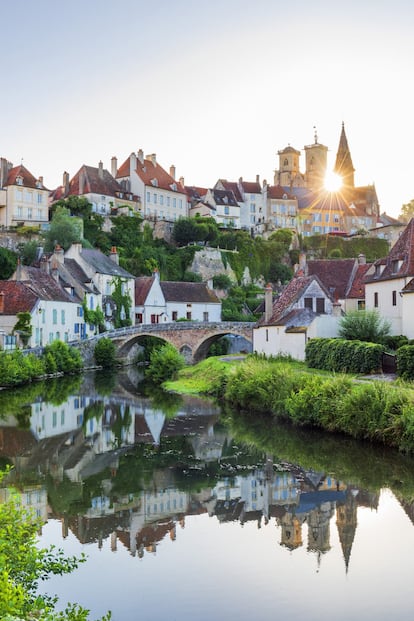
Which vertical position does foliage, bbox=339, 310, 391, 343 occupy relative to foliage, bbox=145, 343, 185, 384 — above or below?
above

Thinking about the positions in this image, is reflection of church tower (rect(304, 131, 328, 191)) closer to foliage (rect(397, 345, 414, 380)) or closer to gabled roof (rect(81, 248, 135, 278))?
gabled roof (rect(81, 248, 135, 278))

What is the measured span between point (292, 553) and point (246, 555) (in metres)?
0.92

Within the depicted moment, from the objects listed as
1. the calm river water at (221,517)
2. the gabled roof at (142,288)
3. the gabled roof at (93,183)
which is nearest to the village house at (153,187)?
the gabled roof at (93,183)

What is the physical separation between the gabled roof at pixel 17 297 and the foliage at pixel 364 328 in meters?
20.5

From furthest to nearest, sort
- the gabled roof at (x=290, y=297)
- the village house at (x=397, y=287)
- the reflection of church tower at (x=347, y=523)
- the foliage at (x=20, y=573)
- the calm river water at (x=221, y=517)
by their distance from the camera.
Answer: the gabled roof at (x=290, y=297) < the village house at (x=397, y=287) < the reflection of church tower at (x=347, y=523) < the calm river water at (x=221, y=517) < the foliage at (x=20, y=573)

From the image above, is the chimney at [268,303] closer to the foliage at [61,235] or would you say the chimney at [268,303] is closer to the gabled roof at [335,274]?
the gabled roof at [335,274]

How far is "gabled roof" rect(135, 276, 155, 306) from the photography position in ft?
194

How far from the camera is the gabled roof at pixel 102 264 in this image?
180 ft

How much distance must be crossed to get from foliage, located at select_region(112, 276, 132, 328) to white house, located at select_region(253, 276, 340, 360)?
19.8 meters

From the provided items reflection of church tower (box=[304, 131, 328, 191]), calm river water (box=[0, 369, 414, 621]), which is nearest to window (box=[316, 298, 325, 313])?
calm river water (box=[0, 369, 414, 621])

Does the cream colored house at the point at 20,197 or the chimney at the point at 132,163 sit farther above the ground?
the chimney at the point at 132,163

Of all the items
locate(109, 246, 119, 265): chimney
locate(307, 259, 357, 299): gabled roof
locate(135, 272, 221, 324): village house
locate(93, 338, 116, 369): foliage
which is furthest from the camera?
locate(109, 246, 119, 265): chimney

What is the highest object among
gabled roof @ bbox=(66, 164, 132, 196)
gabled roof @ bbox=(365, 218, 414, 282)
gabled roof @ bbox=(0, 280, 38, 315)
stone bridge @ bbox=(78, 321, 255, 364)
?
gabled roof @ bbox=(66, 164, 132, 196)

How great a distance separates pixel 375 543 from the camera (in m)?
13.8
